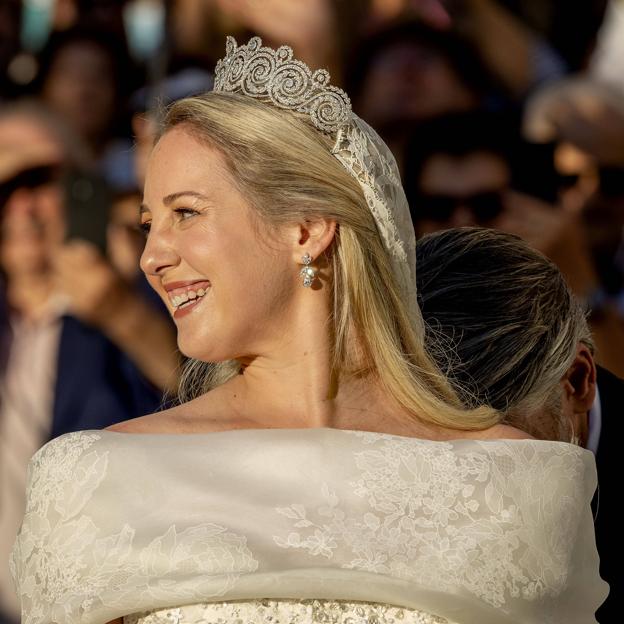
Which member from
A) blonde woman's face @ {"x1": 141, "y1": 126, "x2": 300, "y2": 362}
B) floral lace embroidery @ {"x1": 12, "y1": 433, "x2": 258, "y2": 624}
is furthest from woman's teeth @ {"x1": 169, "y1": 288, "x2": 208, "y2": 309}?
floral lace embroidery @ {"x1": 12, "y1": 433, "x2": 258, "y2": 624}

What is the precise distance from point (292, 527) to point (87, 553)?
32 centimetres

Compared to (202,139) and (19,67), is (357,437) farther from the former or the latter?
(19,67)

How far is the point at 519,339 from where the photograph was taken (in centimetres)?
309

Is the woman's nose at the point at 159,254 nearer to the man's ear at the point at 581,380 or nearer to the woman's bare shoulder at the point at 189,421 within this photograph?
the woman's bare shoulder at the point at 189,421

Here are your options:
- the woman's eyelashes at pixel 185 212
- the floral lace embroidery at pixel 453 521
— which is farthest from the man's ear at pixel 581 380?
the woman's eyelashes at pixel 185 212

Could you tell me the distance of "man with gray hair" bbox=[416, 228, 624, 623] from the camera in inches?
118

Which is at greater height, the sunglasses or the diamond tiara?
the diamond tiara

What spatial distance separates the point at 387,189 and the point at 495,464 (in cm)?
55

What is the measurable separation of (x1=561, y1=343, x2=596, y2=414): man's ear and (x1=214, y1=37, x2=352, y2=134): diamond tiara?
967mm

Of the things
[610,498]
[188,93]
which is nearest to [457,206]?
[188,93]

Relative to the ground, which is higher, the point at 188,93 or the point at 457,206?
the point at 188,93

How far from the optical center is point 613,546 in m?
3.18

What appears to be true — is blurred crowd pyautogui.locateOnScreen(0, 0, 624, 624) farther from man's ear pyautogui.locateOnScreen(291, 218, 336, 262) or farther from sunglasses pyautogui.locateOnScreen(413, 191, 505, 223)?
man's ear pyautogui.locateOnScreen(291, 218, 336, 262)

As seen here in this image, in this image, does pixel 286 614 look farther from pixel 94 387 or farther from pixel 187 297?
pixel 94 387
